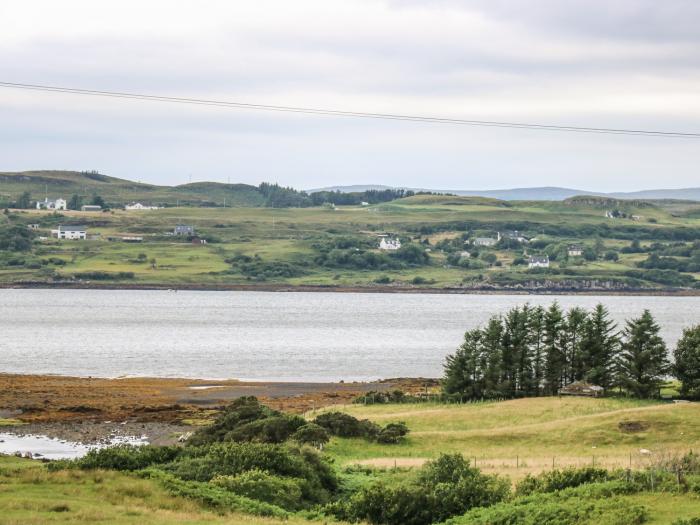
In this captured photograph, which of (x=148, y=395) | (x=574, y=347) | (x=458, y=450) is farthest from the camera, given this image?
(x=148, y=395)

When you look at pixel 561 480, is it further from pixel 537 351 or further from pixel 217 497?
pixel 537 351

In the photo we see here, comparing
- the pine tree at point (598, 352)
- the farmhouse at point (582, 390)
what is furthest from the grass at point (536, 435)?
the pine tree at point (598, 352)

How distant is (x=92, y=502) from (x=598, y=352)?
Answer: 51.7m

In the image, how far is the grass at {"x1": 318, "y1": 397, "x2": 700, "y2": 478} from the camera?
5181 cm

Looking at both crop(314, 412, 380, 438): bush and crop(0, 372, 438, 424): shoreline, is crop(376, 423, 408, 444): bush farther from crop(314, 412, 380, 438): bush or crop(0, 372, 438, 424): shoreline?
crop(0, 372, 438, 424): shoreline

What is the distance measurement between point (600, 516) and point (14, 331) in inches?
5571

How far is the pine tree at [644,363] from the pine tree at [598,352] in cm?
121

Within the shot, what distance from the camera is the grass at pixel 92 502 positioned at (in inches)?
1108

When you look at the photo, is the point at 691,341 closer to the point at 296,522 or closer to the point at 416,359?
the point at 296,522

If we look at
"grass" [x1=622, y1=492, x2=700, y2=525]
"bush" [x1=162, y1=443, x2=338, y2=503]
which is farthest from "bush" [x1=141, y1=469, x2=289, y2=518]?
"grass" [x1=622, y1=492, x2=700, y2=525]

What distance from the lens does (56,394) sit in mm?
83625

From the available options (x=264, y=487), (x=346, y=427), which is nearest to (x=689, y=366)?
(x=346, y=427)

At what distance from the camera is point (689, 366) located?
2776 inches

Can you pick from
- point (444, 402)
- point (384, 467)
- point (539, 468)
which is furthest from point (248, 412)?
point (444, 402)
